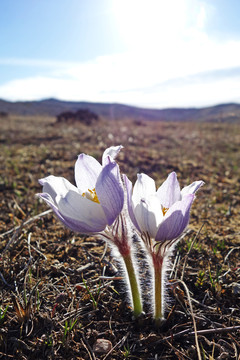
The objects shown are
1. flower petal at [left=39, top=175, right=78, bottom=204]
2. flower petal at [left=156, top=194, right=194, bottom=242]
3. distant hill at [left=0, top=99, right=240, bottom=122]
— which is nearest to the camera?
flower petal at [left=156, top=194, right=194, bottom=242]

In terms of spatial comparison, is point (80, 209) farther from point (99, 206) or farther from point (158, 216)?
point (158, 216)

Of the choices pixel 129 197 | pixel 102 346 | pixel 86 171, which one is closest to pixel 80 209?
pixel 129 197

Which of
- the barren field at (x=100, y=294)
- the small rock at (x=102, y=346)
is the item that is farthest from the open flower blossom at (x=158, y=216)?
the small rock at (x=102, y=346)

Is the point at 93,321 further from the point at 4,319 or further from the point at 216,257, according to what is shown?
the point at 216,257

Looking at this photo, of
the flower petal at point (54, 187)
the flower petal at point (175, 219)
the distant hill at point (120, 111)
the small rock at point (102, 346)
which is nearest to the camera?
the flower petal at point (175, 219)

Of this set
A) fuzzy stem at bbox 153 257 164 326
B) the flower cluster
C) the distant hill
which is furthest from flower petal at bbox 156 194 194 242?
the distant hill

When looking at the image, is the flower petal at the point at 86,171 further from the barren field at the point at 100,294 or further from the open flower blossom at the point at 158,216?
the barren field at the point at 100,294

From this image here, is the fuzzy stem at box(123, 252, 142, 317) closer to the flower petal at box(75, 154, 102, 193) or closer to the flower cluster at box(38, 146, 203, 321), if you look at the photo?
the flower cluster at box(38, 146, 203, 321)
